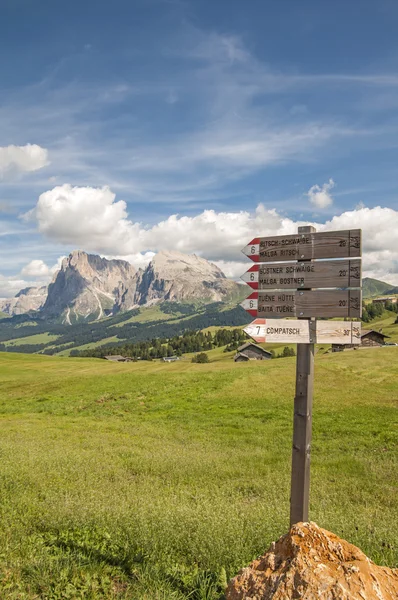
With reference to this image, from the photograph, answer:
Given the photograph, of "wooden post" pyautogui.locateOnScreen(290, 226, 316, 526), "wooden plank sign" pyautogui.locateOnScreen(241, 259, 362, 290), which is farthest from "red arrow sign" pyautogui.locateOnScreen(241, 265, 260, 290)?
"wooden post" pyautogui.locateOnScreen(290, 226, 316, 526)

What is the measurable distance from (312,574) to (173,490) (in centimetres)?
872

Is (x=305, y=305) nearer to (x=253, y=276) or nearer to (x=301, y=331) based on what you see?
(x=301, y=331)

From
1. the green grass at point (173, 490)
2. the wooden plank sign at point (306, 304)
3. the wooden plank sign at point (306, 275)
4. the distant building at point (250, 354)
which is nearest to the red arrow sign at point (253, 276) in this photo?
the wooden plank sign at point (306, 275)

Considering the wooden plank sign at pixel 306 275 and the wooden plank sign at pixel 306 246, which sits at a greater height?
the wooden plank sign at pixel 306 246

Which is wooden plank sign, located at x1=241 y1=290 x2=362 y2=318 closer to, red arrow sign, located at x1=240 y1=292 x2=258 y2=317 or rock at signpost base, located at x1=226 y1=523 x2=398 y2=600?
red arrow sign, located at x1=240 y1=292 x2=258 y2=317

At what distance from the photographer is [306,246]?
23.4 ft

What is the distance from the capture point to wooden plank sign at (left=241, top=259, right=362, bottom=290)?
22.3ft

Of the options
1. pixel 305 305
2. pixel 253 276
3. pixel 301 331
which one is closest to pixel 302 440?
pixel 301 331

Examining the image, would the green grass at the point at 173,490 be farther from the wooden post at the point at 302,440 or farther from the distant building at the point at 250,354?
the distant building at the point at 250,354

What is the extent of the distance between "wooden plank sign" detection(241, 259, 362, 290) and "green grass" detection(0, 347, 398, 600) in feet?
15.3

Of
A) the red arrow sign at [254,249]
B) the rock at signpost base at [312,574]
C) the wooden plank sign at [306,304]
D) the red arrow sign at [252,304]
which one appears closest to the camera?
the rock at signpost base at [312,574]

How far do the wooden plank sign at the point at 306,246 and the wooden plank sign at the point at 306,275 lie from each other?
14 centimetres

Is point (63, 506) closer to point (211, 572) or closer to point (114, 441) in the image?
point (211, 572)

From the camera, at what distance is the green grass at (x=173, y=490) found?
6.32 metres
